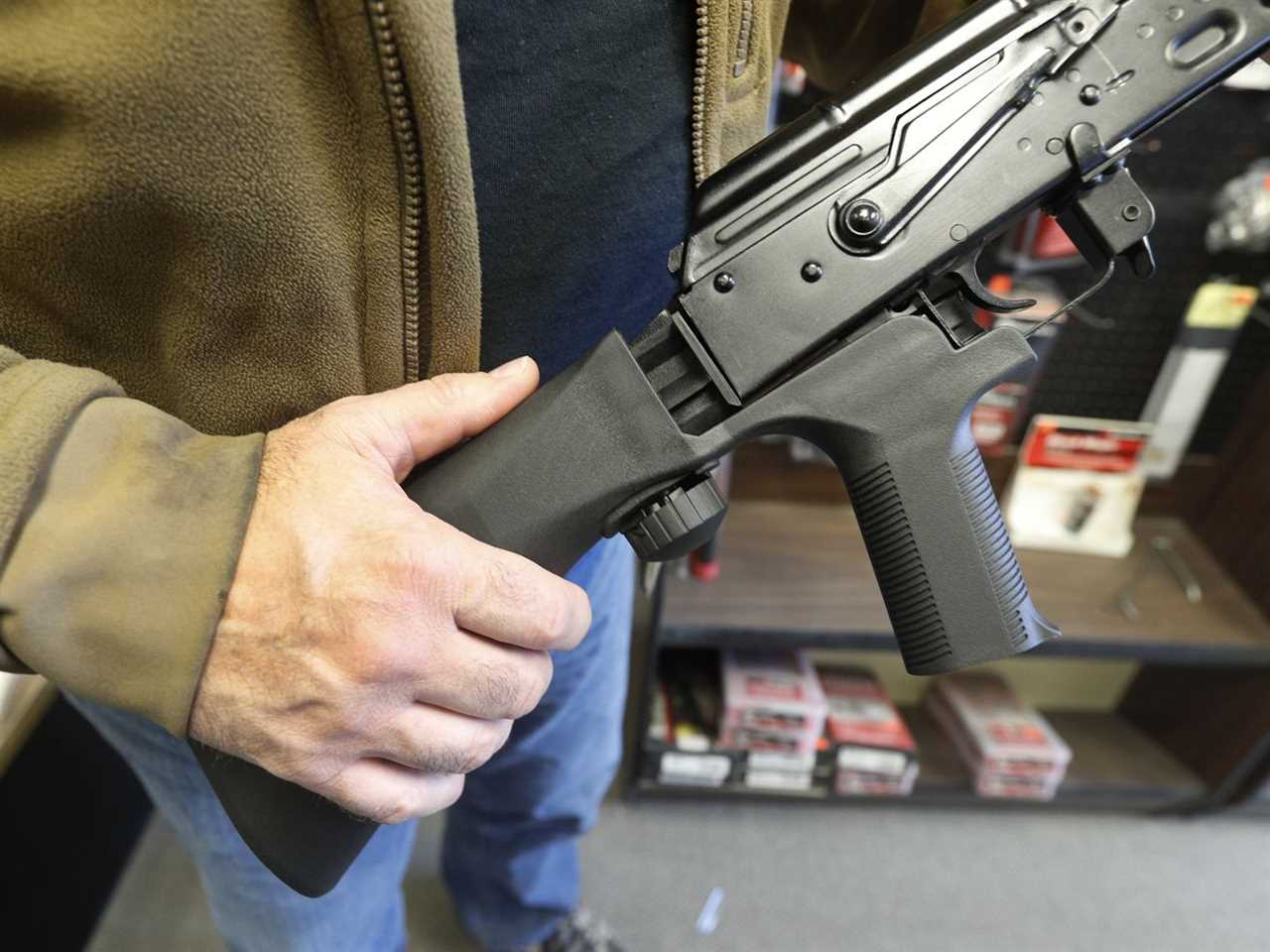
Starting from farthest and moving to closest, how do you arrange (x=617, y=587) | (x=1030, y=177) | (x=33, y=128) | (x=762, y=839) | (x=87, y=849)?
(x=762, y=839) < (x=87, y=849) < (x=617, y=587) < (x=1030, y=177) < (x=33, y=128)

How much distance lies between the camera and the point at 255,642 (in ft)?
1.25

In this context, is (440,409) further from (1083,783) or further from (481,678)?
(1083,783)

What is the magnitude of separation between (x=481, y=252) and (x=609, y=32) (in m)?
0.14

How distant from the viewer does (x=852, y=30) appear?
1.87ft

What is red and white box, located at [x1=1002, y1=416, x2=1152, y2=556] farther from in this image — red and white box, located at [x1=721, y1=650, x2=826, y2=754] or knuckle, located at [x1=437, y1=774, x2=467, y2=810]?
knuckle, located at [x1=437, y1=774, x2=467, y2=810]

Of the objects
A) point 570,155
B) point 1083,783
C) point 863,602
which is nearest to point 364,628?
point 570,155

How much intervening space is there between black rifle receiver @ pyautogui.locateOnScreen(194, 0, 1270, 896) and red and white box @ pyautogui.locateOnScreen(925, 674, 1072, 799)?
0.91 meters

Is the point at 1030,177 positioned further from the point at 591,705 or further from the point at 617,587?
the point at 591,705

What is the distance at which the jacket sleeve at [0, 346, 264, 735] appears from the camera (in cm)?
35

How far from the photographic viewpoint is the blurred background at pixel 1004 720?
102 centimetres

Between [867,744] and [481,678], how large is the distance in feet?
3.02

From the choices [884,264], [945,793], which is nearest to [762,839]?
[945,793]

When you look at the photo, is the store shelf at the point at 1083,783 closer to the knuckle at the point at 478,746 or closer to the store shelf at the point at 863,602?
the store shelf at the point at 863,602

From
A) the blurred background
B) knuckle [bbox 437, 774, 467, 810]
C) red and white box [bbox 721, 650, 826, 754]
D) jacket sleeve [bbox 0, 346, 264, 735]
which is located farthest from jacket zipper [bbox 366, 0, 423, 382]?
red and white box [bbox 721, 650, 826, 754]
